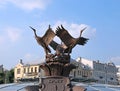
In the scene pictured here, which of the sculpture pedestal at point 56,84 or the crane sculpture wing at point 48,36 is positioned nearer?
the sculpture pedestal at point 56,84

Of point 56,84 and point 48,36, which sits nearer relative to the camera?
point 56,84

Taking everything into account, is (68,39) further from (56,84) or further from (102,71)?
(102,71)

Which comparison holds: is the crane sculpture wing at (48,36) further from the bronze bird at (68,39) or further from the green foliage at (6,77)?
the green foliage at (6,77)

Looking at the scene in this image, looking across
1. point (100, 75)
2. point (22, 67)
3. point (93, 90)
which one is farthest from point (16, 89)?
point (100, 75)

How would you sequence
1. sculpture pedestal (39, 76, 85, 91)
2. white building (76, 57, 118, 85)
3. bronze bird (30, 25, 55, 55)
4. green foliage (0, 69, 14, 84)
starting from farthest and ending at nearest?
white building (76, 57, 118, 85) → green foliage (0, 69, 14, 84) → bronze bird (30, 25, 55, 55) → sculpture pedestal (39, 76, 85, 91)

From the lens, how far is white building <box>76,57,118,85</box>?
92.1m

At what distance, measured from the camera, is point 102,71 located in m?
102

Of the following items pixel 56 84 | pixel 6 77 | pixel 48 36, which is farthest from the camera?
pixel 6 77

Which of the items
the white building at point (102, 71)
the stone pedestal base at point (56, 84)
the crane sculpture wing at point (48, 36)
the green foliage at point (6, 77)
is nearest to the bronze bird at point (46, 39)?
the crane sculpture wing at point (48, 36)

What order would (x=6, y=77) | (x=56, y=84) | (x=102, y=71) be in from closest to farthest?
1. (x=56, y=84)
2. (x=6, y=77)
3. (x=102, y=71)

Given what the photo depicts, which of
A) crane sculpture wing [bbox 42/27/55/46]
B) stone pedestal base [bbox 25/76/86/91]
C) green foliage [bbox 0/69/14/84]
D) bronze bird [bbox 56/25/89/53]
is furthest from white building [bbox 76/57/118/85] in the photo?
stone pedestal base [bbox 25/76/86/91]

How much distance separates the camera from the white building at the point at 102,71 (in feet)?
302

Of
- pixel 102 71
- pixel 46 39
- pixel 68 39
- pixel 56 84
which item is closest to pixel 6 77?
pixel 102 71

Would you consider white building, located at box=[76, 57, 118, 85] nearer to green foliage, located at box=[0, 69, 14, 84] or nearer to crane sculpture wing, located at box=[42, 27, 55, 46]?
green foliage, located at box=[0, 69, 14, 84]
